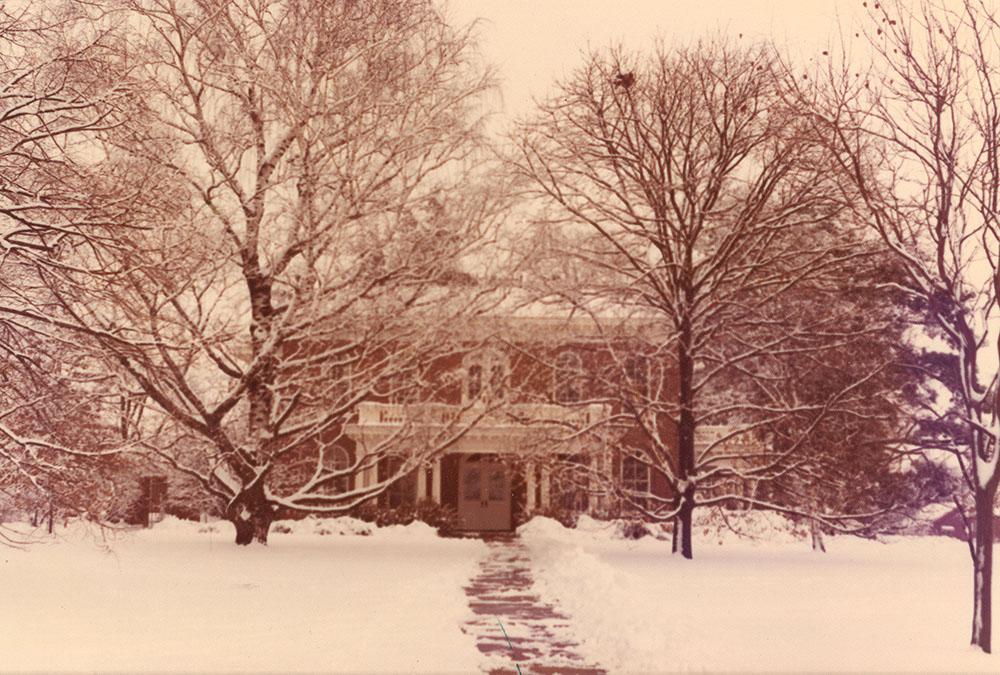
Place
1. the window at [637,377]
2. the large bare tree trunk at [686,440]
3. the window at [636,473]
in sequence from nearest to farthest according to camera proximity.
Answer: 1. the window at [637,377]
2. the large bare tree trunk at [686,440]
3. the window at [636,473]

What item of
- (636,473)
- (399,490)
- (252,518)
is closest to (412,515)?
(399,490)

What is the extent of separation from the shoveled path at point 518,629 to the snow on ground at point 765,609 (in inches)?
10.2

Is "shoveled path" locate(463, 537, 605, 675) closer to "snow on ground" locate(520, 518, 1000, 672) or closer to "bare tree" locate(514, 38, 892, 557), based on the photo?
"snow on ground" locate(520, 518, 1000, 672)

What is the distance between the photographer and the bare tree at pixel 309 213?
16.7 meters

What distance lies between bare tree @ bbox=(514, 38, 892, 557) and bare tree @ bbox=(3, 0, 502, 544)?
2.20 m

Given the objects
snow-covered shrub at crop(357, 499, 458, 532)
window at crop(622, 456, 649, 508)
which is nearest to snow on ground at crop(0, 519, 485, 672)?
snow-covered shrub at crop(357, 499, 458, 532)

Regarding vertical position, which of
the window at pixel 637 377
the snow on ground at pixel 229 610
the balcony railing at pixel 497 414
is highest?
the window at pixel 637 377

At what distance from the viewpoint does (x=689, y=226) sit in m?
20.1

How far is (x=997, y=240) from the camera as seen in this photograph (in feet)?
34.0

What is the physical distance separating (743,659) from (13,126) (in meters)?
9.38

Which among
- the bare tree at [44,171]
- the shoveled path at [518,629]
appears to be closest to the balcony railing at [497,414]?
the shoveled path at [518,629]

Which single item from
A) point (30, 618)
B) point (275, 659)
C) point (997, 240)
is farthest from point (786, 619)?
point (30, 618)

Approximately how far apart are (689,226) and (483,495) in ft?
55.0

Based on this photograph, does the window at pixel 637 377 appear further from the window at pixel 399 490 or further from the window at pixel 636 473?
the window at pixel 399 490
